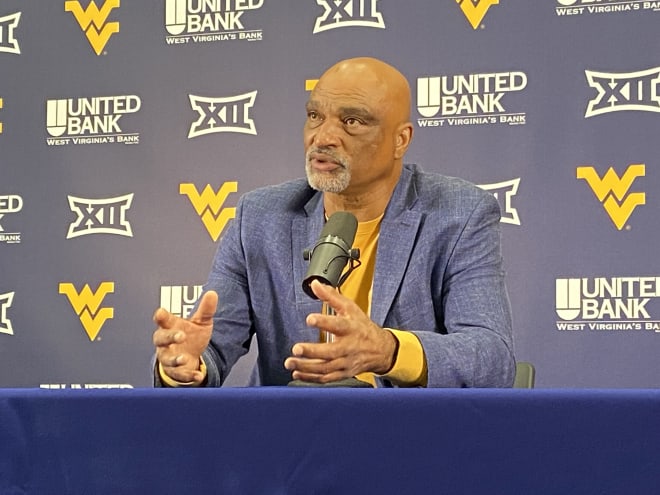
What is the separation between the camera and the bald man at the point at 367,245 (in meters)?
2.07

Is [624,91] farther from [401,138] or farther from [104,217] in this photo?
[104,217]

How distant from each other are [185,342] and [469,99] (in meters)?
2.02

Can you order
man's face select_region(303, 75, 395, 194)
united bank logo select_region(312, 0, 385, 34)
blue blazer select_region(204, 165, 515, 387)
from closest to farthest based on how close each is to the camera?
blue blazer select_region(204, 165, 515, 387) < man's face select_region(303, 75, 395, 194) < united bank logo select_region(312, 0, 385, 34)

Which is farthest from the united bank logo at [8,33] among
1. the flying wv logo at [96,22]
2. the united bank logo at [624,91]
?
the united bank logo at [624,91]

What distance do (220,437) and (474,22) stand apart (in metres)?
2.71

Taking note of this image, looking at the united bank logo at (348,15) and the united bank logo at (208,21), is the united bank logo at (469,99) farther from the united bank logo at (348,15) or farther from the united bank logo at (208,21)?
the united bank logo at (208,21)

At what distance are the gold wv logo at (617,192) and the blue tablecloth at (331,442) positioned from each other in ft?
7.88

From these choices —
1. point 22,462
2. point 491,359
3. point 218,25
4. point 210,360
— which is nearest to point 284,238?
point 210,360

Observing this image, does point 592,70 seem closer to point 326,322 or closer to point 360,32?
point 360,32

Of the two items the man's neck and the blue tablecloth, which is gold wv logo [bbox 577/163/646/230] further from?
the blue tablecloth

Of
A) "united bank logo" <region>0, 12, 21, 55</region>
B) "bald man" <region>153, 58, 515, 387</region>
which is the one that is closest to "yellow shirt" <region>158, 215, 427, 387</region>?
"bald man" <region>153, 58, 515, 387</region>

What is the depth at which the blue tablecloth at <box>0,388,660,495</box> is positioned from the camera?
1.04 metres

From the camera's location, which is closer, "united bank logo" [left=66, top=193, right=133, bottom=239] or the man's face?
the man's face

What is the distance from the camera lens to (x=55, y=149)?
3945 mm
